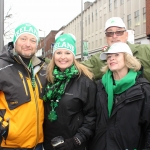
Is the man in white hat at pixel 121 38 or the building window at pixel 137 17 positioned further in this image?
the building window at pixel 137 17

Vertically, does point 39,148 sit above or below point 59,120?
below

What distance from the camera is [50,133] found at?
3141mm

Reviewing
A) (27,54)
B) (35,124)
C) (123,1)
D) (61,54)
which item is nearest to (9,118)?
(35,124)

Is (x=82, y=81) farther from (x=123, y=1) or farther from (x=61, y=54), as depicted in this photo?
(x=123, y=1)

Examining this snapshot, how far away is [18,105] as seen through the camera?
9.32 ft

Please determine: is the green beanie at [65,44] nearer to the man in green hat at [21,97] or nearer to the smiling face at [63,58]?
the smiling face at [63,58]

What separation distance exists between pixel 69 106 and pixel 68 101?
0.07 metres

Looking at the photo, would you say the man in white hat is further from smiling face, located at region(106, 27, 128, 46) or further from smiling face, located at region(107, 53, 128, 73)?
smiling face, located at region(107, 53, 128, 73)

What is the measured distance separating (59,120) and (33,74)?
2.33 ft

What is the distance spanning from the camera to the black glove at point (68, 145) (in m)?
2.92

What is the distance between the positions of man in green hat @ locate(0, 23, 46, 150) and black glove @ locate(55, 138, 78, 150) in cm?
33

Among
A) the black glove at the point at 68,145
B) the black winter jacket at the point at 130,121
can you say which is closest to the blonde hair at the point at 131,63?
the black winter jacket at the point at 130,121

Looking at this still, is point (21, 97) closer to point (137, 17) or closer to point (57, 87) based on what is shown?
point (57, 87)

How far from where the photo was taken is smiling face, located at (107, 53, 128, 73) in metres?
2.99
